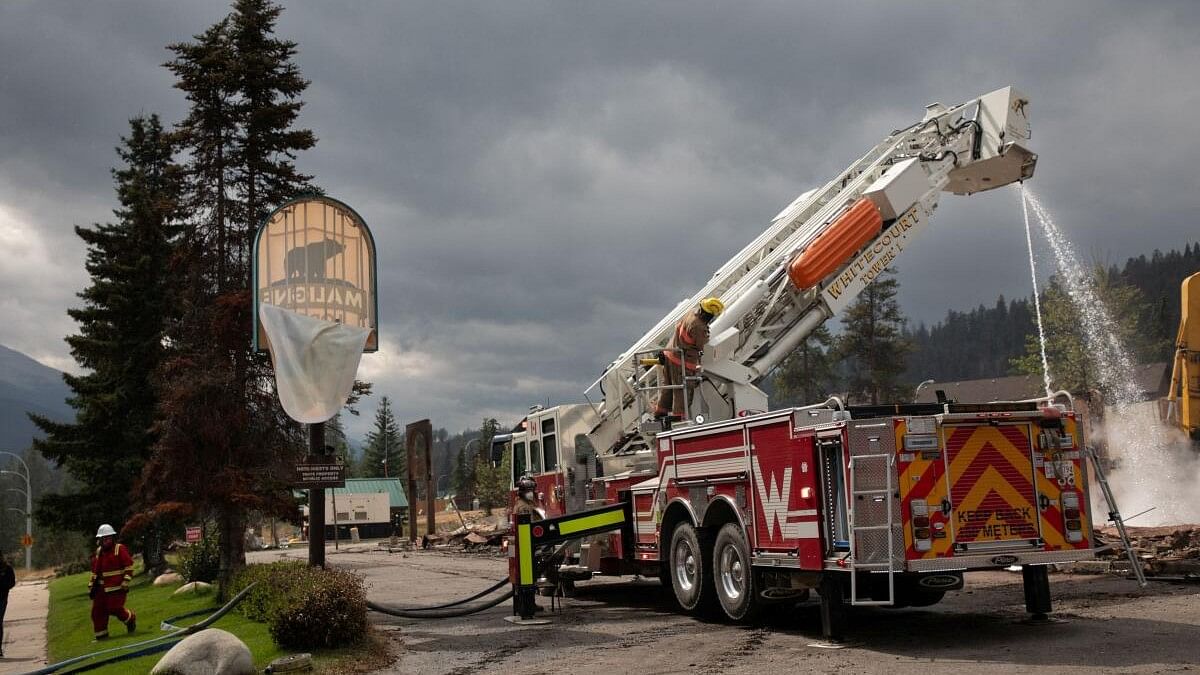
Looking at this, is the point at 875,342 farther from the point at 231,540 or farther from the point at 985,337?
the point at 985,337

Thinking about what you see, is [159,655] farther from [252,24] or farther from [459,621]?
[252,24]

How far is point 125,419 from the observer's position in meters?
33.0

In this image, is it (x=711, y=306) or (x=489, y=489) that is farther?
(x=489, y=489)

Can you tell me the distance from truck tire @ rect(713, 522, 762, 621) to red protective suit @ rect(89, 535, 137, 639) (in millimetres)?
Result: 9654

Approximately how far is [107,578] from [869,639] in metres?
11.9

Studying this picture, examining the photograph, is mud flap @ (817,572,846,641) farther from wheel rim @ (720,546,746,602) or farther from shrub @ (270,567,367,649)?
shrub @ (270,567,367,649)

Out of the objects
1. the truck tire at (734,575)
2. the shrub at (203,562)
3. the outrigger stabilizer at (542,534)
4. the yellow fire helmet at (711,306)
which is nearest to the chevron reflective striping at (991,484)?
the truck tire at (734,575)

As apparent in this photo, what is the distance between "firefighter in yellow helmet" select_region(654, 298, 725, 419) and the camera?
1469cm

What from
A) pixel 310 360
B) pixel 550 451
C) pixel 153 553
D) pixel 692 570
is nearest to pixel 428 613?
pixel 550 451

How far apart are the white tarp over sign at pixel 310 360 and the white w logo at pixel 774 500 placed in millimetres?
6135

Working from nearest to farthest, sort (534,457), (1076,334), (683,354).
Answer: (683,354)
(534,457)
(1076,334)

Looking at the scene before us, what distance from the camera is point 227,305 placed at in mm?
21312

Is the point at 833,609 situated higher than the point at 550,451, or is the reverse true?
the point at 550,451

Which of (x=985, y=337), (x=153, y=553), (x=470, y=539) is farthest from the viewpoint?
(x=985, y=337)
